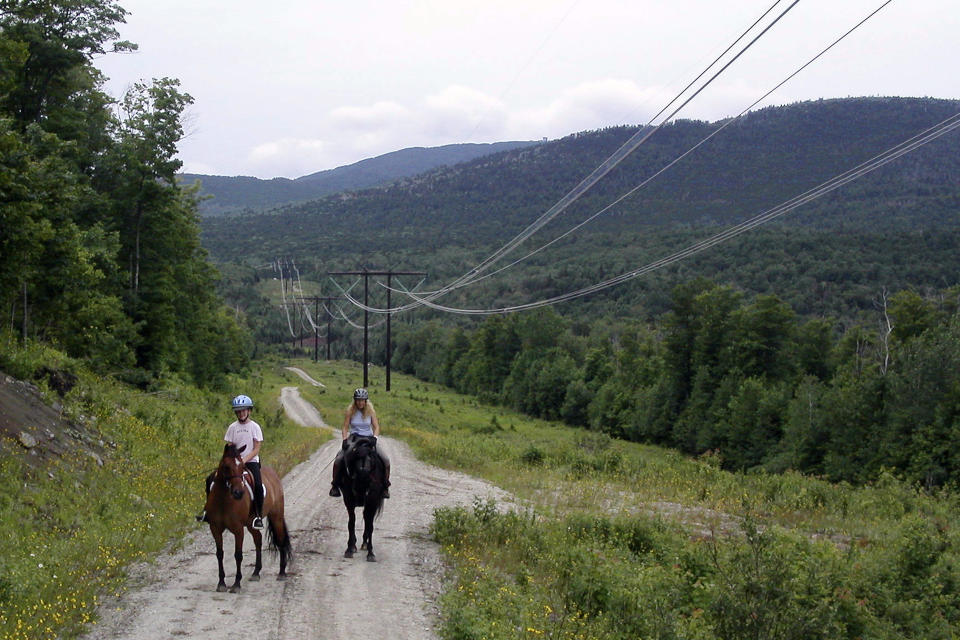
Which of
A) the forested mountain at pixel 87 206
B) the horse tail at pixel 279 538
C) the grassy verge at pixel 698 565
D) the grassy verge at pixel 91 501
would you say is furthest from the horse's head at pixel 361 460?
the forested mountain at pixel 87 206

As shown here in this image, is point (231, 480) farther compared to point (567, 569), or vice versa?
point (567, 569)

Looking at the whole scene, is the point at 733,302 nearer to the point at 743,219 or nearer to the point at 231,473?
the point at 231,473

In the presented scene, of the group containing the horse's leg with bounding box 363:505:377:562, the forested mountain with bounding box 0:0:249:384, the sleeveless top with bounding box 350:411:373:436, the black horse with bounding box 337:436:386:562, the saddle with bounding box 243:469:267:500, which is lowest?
the horse's leg with bounding box 363:505:377:562

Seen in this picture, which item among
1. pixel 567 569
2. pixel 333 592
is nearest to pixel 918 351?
pixel 567 569

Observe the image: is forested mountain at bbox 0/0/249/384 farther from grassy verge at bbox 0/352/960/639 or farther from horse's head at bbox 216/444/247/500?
horse's head at bbox 216/444/247/500

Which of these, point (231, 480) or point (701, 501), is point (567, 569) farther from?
point (701, 501)

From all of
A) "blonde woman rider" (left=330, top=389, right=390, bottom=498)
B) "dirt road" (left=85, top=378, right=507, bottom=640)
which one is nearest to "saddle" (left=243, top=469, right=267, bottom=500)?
"dirt road" (left=85, top=378, right=507, bottom=640)

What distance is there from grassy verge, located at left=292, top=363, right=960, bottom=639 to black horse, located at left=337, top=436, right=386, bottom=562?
145cm

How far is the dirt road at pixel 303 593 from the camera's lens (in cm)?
812

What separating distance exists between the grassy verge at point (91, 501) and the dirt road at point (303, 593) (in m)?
0.49

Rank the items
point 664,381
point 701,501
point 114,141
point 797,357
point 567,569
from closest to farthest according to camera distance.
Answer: point 567,569 < point 701,501 < point 114,141 < point 797,357 < point 664,381

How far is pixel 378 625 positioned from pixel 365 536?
3312 millimetres

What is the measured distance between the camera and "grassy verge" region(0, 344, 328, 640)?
27.9 feet

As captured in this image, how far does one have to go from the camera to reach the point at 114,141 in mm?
35344
